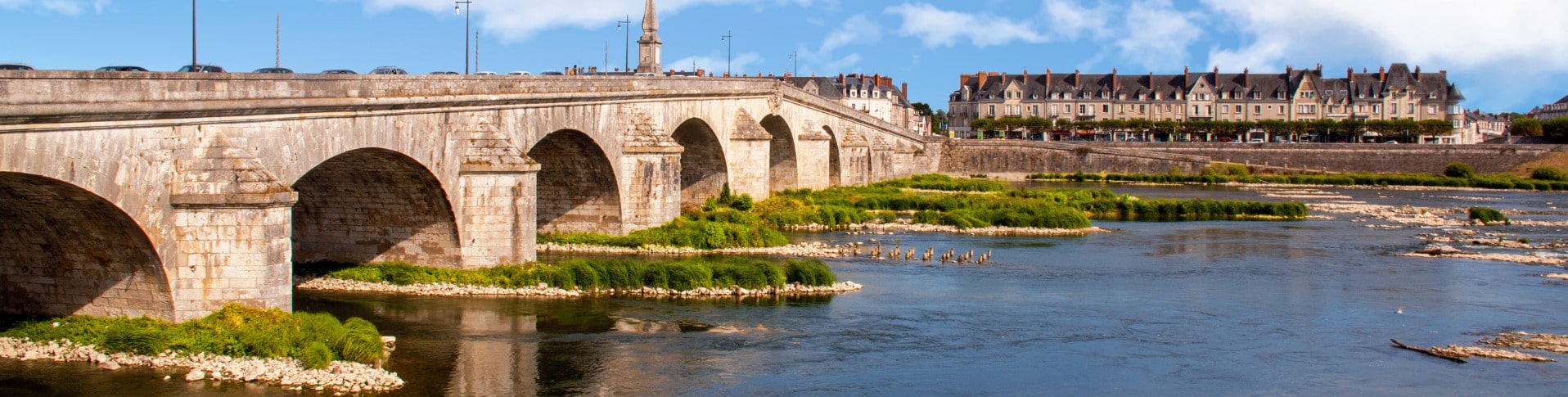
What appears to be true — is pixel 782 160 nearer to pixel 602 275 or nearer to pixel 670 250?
pixel 670 250

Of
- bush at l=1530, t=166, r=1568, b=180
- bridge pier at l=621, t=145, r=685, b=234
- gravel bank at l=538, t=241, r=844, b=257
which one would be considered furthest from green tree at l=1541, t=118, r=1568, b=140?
bridge pier at l=621, t=145, r=685, b=234

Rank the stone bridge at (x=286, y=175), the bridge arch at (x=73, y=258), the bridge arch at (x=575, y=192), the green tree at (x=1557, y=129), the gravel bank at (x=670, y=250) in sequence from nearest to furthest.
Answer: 1. the stone bridge at (x=286, y=175)
2. the bridge arch at (x=73, y=258)
3. the gravel bank at (x=670, y=250)
4. the bridge arch at (x=575, y=192)
5. the green tree at (x=1557, y=129)

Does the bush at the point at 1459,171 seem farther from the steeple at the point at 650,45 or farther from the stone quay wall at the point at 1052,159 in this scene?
the steeple at the point at 650,45

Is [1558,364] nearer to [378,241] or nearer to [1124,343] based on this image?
[1124,343]

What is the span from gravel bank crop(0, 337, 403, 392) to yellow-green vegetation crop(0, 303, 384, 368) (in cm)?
12

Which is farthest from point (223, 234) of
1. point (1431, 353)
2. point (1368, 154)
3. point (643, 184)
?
point (1368, 154)

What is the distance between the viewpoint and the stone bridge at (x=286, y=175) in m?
17.8

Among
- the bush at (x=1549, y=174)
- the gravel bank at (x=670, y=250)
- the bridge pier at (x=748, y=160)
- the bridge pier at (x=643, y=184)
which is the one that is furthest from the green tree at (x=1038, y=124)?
the gravel bank at (x=670, y=250)

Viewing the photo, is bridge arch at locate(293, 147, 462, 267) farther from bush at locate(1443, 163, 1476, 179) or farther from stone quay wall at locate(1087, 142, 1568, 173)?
bush at locate(1443, 163, 1476, 179)

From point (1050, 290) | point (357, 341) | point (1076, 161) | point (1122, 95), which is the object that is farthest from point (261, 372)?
point (1122, 95)

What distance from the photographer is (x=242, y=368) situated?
59.5ft

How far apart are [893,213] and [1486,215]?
21.1m

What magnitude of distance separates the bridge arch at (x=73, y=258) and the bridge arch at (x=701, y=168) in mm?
28182

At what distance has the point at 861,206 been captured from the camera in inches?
2069
